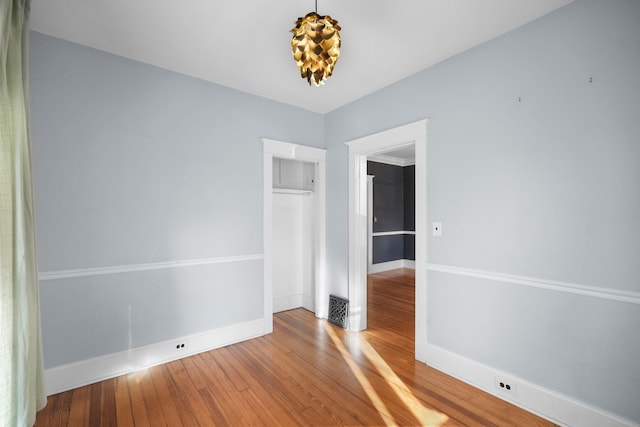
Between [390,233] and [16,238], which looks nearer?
[16,238]

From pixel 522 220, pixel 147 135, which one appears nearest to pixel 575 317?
pixel 522 220

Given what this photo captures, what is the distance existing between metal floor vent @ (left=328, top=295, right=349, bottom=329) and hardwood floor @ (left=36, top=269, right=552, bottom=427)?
361mm

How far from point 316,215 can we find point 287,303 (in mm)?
1323

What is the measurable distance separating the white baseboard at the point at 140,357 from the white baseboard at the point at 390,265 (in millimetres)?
3827

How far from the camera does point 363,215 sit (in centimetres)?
350

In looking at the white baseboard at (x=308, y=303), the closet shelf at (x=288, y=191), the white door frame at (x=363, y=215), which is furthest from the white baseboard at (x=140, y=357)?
the closet shelf at (x=288, y=191)

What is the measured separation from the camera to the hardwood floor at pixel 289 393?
77.0 inches

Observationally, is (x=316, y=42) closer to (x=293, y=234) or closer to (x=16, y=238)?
(x=16, y=238)

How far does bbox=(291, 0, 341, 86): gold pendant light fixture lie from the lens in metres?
1.53

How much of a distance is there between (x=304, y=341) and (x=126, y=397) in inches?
63.1

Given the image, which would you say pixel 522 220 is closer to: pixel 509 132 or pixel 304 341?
pixel 509 132

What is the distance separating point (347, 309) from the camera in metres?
3.47

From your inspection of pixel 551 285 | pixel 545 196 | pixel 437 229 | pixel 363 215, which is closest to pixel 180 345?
pixel 363 215

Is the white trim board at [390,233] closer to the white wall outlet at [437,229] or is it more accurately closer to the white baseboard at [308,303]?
the white baseboard at [308,303]
